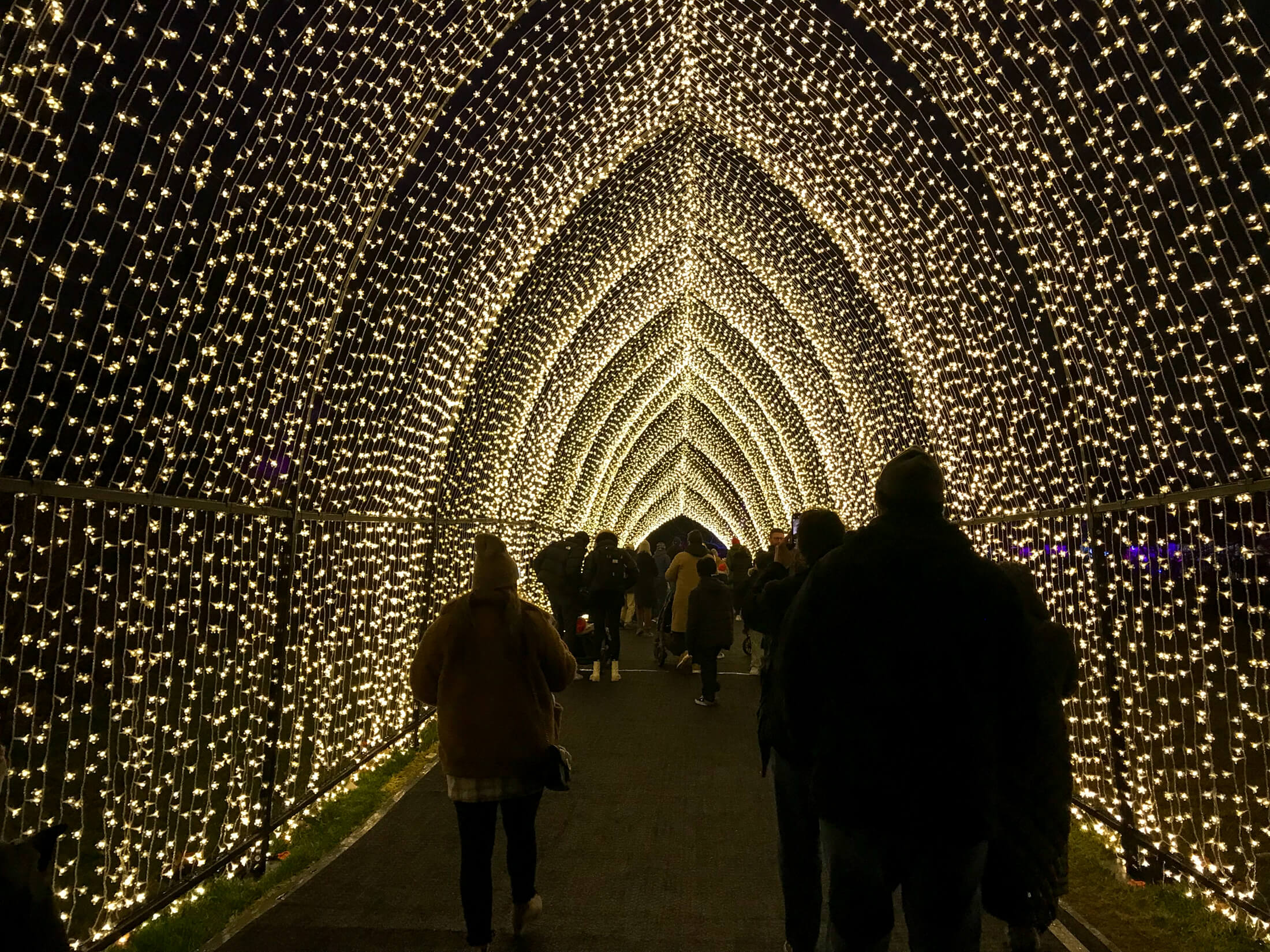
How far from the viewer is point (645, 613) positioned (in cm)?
2005

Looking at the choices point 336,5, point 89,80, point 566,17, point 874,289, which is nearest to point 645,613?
point 874,289

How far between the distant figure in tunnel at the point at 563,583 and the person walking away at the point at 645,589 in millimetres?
4474

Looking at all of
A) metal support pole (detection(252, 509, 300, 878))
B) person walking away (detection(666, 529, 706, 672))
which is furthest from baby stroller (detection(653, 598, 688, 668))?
metal support pole (detection(252, 509, 300, 878))

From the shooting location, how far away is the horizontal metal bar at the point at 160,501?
3375mm

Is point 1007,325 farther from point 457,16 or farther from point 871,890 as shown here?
point 871,890

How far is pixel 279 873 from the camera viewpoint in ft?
16.9

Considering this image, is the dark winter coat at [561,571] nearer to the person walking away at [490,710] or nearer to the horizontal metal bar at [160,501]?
the horizontal metal bar at [160,501]

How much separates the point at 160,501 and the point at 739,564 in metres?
8.74

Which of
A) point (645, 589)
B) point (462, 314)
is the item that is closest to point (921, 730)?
point (462, 314)

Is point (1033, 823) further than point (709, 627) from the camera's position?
No

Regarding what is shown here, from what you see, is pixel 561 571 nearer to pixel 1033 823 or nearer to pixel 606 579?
pixel 606 579

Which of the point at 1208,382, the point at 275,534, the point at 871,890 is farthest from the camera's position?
the point at 275,534

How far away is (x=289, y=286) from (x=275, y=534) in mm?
1314

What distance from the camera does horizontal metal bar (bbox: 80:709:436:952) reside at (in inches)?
157
